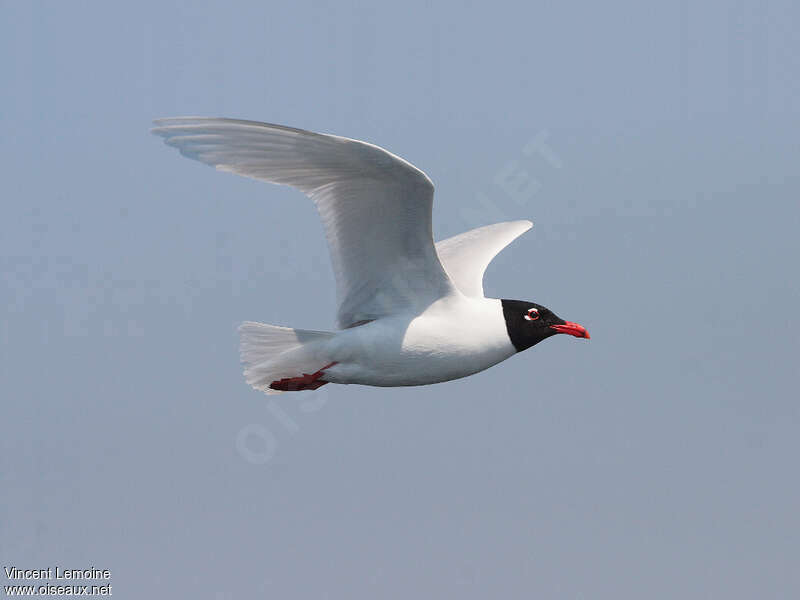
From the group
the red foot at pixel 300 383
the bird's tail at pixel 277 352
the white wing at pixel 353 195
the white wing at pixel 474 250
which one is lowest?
the red foot at pixel 300 383

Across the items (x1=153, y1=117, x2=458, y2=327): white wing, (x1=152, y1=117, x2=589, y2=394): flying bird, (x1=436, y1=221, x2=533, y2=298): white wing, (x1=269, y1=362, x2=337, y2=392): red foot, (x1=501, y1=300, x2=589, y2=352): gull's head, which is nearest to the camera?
(x1=153, y1=117, x2=458, y2=327): white wing

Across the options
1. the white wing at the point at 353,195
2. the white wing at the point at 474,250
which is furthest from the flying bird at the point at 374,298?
the white wing at the point at 474,250

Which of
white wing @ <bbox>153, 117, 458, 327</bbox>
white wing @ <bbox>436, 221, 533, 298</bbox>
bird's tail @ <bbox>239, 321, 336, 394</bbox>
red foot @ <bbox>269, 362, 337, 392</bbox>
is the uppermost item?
white wing @ <bbox>153, 117, 458, 327</bbox>

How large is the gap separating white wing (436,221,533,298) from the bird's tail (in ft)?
7.60

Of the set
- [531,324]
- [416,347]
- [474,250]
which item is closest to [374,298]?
[416,347]

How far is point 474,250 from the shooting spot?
492 inches

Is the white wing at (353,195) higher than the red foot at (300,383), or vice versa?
the white wing at (353,195)

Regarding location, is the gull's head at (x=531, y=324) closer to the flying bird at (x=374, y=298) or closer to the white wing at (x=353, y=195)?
the flying bird at (x=374, y=298)

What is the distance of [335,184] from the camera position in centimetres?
922

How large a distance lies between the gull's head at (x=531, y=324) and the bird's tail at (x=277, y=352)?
1.91 m

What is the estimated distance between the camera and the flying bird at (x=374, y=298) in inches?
340

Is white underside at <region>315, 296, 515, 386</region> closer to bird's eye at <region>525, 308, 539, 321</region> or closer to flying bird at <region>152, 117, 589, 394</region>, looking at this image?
flying bird at <region>152, 117, 589, 394</region>

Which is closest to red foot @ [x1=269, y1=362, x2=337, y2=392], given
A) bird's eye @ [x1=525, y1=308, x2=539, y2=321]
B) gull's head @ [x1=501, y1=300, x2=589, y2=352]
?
gull's head @ [x1=501, y1=300, x2=589, y2=352]

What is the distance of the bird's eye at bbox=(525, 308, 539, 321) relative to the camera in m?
10.4
